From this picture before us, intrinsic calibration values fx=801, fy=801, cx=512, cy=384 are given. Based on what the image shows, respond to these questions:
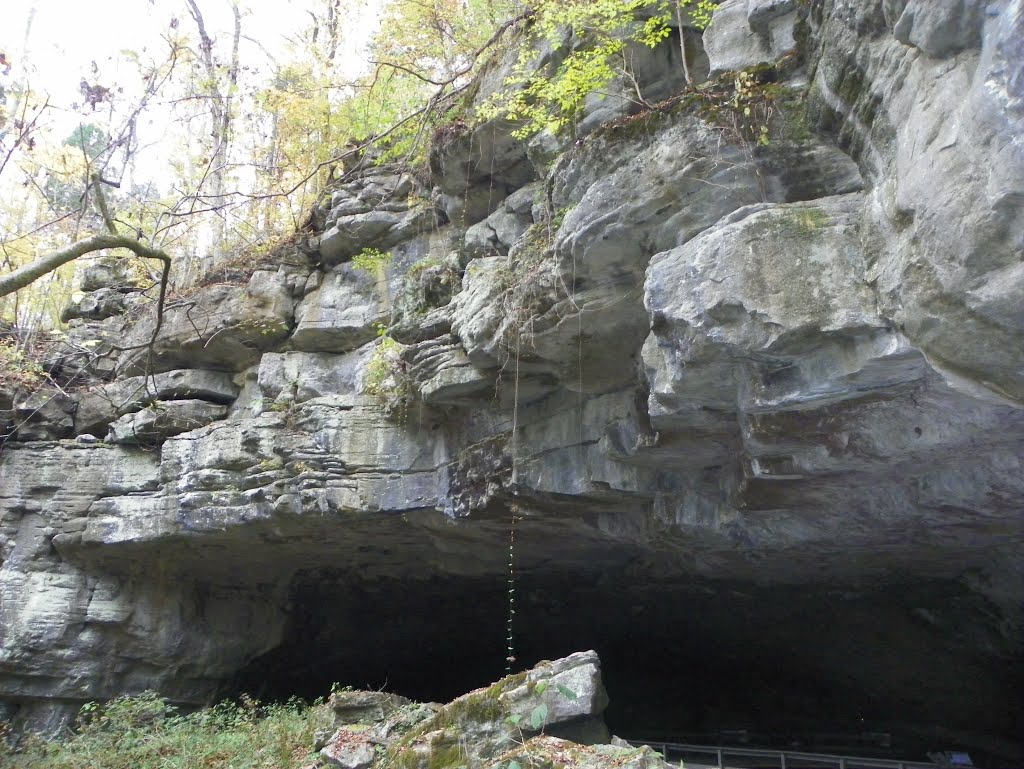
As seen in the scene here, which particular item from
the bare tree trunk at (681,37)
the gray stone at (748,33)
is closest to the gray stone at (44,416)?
the bare tree trunk at (681,37)

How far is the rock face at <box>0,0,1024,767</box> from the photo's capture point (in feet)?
16.3

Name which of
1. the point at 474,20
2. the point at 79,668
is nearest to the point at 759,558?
the point at 474,20

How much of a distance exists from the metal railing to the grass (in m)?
3.91

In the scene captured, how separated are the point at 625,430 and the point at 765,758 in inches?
232

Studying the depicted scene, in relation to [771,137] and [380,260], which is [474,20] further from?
[771,137]

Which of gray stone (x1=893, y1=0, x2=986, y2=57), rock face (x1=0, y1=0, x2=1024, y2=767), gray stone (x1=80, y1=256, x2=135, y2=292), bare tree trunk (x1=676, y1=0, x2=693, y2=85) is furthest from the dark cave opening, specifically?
gray stone (x1=893, y1=0, x2=986, y2=57)

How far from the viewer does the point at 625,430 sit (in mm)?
8242

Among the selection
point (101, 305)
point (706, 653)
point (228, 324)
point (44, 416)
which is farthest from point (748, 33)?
point (101, 305)

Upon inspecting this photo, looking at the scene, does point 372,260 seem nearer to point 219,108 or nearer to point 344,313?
point 344,313

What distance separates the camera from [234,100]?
51.0 feet

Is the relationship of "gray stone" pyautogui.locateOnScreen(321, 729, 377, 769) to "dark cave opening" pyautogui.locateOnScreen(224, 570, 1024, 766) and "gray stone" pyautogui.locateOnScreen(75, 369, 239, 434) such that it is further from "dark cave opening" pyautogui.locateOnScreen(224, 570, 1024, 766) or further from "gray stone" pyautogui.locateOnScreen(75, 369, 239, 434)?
"gray stone" pyautogui.locateOnScreen(75, 369, 239, 434)

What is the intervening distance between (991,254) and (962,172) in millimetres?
419

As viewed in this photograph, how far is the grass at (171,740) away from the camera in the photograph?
8.73m

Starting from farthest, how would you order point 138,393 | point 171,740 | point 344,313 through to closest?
point 138,393, point 344,313, point 171,740
